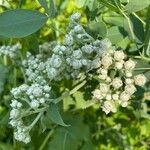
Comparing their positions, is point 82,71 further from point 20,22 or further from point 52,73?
point 20,22

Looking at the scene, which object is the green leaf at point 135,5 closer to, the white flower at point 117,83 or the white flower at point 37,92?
the white flower at point 117,83

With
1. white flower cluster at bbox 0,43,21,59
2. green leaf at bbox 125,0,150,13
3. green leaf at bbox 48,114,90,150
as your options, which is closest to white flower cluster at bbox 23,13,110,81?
green leaf at bbox 125,0,150,13

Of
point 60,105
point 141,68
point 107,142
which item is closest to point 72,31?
point 141,68

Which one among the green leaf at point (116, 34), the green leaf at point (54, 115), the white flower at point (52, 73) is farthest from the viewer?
the green leaf at point (116, 34)

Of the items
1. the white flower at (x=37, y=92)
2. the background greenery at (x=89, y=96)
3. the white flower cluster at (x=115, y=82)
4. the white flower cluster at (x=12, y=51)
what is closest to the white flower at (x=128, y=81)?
the white flower cluster at (x=115, y=82)

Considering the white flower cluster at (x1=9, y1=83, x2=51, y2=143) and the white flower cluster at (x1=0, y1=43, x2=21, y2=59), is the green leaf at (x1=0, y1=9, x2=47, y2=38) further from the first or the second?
the white flower cluster at (x1=0, y1=43, x2=21, y2=59)

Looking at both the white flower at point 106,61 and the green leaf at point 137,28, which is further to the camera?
the green leaf at point 137,28
